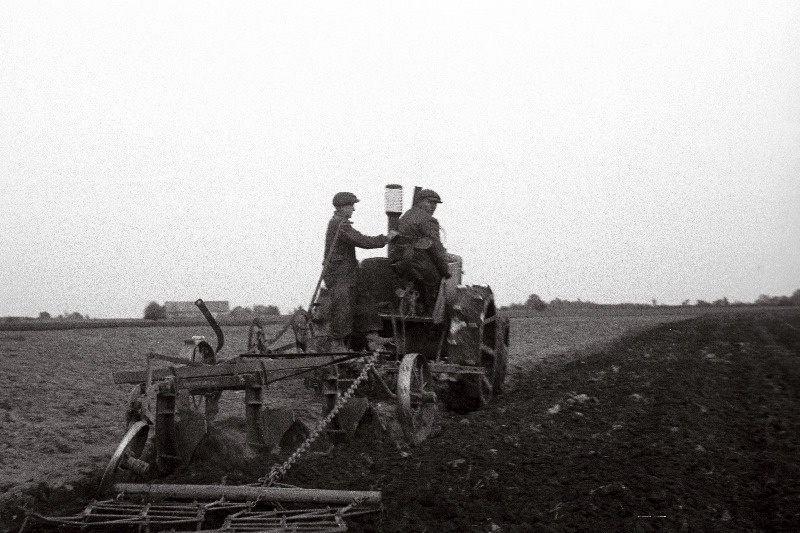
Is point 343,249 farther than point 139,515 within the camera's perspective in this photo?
Yes

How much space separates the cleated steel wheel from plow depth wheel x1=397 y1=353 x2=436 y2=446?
6.66ft

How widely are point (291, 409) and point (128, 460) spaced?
1.64 metres

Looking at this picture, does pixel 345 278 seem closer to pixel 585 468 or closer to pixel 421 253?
pixel 421 253

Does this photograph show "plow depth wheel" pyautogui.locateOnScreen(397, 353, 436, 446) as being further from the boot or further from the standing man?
the standing man

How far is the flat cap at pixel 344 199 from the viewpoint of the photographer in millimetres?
9344

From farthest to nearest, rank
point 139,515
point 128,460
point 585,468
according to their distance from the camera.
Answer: point 585,468
point 128,460
point 139,515

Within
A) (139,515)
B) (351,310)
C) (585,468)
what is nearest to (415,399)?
(351,310)

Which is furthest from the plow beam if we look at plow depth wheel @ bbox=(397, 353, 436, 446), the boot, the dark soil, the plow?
the boot

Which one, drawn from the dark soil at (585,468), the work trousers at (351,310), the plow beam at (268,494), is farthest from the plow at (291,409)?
the dark soil at (585,468)

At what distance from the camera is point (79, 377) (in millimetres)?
12516

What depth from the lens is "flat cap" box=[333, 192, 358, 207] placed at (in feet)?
30.7

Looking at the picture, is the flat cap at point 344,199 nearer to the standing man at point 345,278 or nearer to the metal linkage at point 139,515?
the standing man at point 345,278

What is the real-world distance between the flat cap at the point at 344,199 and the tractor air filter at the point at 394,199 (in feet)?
2.07

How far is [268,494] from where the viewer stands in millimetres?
4984
